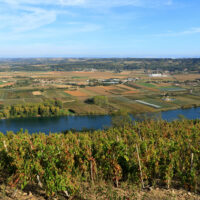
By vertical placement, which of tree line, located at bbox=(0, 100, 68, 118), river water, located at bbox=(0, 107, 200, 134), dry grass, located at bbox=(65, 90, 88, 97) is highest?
dry grass, located at bbox=(65, 90, 88, 97)

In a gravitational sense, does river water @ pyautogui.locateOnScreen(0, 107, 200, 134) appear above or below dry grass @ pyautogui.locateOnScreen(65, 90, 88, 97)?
below

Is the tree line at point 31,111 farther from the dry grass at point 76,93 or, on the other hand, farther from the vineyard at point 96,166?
the vineyard at point 96,166

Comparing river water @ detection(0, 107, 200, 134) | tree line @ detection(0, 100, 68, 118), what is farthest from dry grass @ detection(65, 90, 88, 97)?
river water @ detection(0, 107, 200, 134)

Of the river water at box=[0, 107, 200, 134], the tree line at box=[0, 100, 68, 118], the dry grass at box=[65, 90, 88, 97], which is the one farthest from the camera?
the dry grass at box=[65, 90, 88, 97]

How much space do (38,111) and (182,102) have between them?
136ft

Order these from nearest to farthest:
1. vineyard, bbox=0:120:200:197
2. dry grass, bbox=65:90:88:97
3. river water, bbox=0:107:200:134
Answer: vineyard, bbox=0:120:200:197 < river water, bbox=0:107:200:134 < dry grass, bbox=65:90:88:97

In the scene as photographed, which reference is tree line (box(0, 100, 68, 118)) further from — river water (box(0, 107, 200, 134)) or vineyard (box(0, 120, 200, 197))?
vineyard (box(0, 120, 200, 197))

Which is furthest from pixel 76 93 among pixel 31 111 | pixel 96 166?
pixel 96 166

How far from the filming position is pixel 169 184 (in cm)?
901

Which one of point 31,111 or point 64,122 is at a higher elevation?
point 31,111

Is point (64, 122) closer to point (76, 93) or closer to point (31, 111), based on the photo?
point (31, 111)

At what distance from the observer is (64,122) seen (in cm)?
4781

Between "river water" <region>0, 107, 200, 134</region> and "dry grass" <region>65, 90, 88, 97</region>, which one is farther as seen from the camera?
"dry grass" <region>65, 90, 88, 97</region>

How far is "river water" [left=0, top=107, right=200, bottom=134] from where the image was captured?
43.5m
